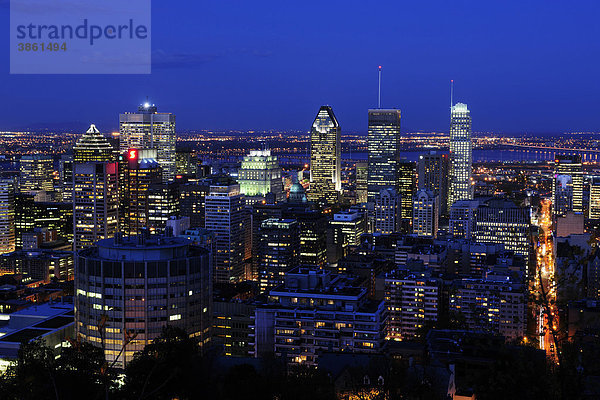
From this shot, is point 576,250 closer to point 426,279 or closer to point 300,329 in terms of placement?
point 300,329

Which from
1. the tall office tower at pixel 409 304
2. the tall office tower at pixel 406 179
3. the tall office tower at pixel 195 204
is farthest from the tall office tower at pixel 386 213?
the tall office tower at pixel 409 304

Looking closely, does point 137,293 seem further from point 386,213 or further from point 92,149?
point 92,149

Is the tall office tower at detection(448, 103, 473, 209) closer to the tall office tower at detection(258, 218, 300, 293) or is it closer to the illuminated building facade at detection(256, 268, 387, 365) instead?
the tall office tower at detection(258, 218, 300, 293)

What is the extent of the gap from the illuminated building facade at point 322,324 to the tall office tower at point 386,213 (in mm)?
36333

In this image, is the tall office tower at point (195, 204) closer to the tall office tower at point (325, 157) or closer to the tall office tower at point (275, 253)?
the tall office tower at point (275, 253)

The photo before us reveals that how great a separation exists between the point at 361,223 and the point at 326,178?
23410mm

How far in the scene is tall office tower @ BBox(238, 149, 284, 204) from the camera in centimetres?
7050

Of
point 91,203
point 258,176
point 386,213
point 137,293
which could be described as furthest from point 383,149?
point 137,293

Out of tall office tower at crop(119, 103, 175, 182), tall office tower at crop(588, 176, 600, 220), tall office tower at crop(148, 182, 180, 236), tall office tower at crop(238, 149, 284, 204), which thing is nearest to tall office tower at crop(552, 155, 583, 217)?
tall office tower at crop(588, 176, 600, 220)

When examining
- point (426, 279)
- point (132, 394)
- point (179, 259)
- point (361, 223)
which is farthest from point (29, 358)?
point (361, 223)

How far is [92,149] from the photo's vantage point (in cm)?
6284

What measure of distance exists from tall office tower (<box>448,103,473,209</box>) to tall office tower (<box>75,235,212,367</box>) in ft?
200

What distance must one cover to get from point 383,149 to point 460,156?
9.83 meters

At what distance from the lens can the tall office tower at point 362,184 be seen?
8115cm
